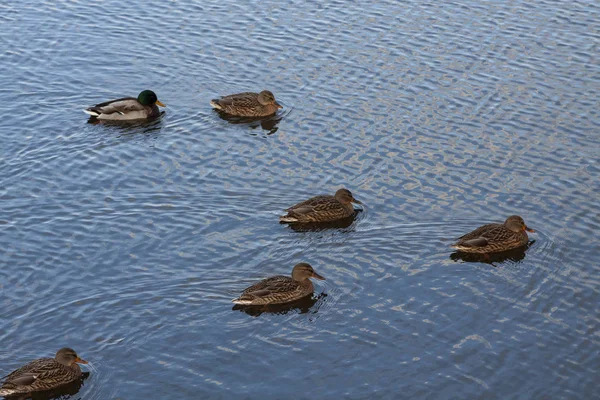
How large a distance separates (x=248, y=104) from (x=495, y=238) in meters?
7.36

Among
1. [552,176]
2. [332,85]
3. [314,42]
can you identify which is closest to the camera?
[552,176]

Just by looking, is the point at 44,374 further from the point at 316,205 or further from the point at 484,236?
the point at 484,236

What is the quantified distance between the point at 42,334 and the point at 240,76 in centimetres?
1105

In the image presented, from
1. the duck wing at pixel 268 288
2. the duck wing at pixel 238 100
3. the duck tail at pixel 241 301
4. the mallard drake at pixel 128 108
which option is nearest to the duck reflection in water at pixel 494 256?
the duck wing at pixel 268 288

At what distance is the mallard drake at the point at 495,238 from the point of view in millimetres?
16531

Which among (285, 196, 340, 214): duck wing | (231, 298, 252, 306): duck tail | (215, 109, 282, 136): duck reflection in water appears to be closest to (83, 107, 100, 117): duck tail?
(215, 109, 282, 136): duck reflection in water

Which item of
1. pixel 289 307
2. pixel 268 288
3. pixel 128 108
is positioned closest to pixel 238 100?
pixel 128 108

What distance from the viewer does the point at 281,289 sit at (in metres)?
15.1

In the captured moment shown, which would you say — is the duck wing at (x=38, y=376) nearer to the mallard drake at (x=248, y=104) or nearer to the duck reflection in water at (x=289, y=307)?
the duck reflection in water at (x=289, y=307)

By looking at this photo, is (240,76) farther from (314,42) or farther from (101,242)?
(101,242)

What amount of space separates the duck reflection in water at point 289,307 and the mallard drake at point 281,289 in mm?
84

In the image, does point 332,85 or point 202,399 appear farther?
point 332,85

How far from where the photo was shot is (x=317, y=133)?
21156 mm

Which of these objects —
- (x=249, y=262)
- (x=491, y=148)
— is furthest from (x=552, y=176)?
(x=249, y=262)
